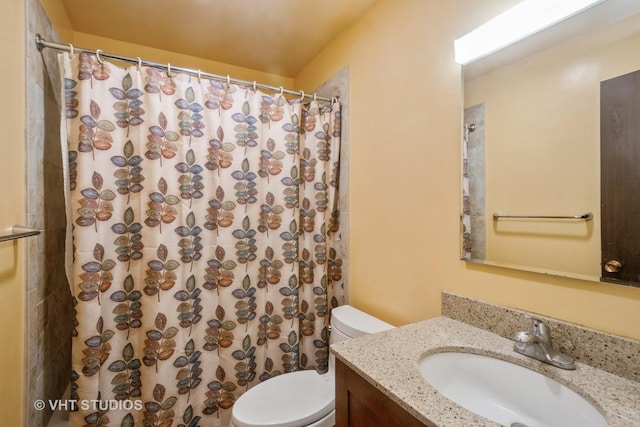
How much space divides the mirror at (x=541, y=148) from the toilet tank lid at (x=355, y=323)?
1.76 feet

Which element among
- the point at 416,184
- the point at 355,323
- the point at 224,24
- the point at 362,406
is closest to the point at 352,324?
the point at 355,323

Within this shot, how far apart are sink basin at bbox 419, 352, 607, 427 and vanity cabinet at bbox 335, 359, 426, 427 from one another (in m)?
0.18

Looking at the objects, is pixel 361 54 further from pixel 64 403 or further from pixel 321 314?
pixel 64 403

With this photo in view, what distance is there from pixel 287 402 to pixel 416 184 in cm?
115

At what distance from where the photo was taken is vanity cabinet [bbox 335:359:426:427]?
0.64 metres

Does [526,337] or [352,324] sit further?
[352,324]

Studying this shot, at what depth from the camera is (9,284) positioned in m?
0.93

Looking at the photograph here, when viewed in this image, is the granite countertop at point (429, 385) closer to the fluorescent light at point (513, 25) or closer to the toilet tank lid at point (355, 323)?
the toilet tank lid at point (355, 323)

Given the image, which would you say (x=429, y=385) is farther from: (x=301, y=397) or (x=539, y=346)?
(x=301, y=397)

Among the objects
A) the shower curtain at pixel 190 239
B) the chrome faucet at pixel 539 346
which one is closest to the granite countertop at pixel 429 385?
the chrome faucet at pixel 539 346

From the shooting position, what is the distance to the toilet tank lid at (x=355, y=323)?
1314 mm

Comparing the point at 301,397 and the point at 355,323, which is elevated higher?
the point at 355,323

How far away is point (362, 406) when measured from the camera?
74 cm

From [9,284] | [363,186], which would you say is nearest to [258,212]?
[363,186]
